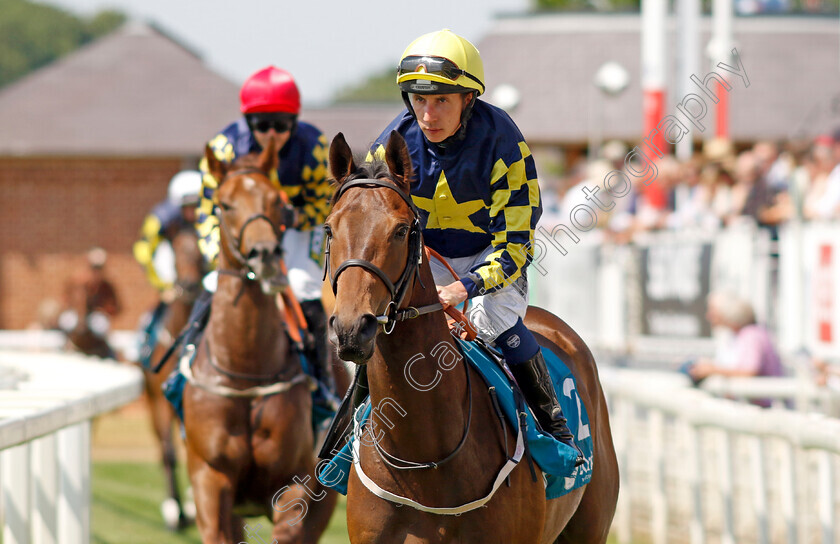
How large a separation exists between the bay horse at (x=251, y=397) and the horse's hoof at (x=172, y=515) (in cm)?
312

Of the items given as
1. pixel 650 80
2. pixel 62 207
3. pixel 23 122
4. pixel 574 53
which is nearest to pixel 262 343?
pixel 650 80

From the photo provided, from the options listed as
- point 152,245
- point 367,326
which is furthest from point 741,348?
point 367,326

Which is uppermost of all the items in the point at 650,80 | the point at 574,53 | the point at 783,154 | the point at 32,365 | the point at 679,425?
the point at 574,53

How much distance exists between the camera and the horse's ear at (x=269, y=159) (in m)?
5.38

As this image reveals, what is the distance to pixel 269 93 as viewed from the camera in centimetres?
555

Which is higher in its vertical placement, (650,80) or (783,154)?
(650,80)

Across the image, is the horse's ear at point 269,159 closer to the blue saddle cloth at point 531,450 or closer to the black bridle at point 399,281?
the blue saddle cloth at point 531,450

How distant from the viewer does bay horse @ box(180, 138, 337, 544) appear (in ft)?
16.4

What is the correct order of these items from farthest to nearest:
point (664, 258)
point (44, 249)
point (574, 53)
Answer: point (574, 53), point (44, 249), point (664, 258)

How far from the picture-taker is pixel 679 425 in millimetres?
7012

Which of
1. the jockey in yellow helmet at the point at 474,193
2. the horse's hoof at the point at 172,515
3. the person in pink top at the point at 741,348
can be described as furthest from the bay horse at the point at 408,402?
the horse's hoof at the point at 172,515

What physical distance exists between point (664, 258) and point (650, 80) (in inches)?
126

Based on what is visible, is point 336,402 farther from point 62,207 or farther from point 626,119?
point 626,119

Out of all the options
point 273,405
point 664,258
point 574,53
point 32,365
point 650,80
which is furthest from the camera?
point 574,53
